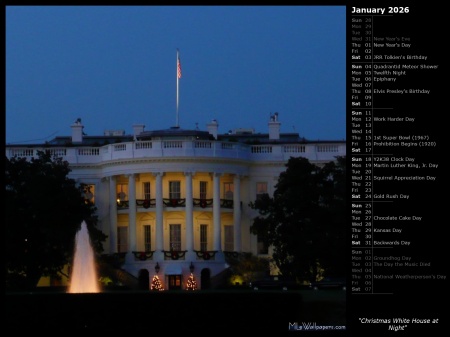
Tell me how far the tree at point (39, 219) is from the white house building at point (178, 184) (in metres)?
9.32

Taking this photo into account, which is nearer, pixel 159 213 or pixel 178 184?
pixel 159 213

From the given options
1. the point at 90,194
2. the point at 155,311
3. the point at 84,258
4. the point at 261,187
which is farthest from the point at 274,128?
the point at 155,311

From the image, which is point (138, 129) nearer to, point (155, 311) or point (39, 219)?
point (39, 219)

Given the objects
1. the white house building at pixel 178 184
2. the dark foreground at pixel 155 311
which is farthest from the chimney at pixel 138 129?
the dark foreground at pixel 155 311

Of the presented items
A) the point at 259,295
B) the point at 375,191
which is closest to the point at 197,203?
the point at 259,295

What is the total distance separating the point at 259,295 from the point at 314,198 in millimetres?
24831

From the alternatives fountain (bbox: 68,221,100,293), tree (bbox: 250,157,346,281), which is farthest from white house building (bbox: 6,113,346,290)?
tree (bbox: 250,157,346,281)

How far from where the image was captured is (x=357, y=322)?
44.5ft

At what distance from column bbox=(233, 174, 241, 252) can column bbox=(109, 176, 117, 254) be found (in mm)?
5148

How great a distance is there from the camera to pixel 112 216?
60.6 m

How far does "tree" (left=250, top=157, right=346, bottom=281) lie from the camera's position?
44562mm

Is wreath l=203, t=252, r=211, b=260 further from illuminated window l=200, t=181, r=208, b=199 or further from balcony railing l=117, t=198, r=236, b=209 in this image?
illuminated window l=200, t=181, r=208, b=199

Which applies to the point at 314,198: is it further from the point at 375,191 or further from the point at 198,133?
the point at 375,191

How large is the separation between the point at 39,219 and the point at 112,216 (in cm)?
1403
